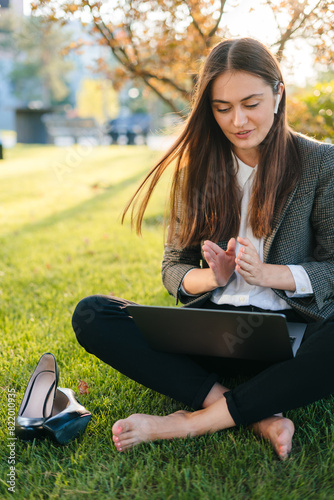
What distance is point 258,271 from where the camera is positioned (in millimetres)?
1858

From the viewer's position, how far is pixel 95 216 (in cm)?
630

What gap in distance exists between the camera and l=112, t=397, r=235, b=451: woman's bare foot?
1.82 m

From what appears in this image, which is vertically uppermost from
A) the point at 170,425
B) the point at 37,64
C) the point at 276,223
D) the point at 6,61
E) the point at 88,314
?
the point at 6,61

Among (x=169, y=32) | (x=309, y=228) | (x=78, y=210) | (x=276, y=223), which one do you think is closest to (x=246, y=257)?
(x=276, y=223)

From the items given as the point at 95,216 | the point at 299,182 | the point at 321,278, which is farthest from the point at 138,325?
the point at 95,216

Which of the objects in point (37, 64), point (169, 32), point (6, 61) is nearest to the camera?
point (169, 32)

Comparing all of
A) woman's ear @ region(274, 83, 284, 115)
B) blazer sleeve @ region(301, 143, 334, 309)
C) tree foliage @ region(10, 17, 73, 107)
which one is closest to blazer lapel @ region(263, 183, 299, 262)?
blazer sleeve @ region(301, 143, 334, 309)

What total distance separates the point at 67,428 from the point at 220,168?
3.96 ft

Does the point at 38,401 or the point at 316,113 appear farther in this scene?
the point at 316,113

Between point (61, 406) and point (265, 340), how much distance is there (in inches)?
33.2

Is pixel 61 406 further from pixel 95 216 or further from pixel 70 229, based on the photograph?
pixel 95 216

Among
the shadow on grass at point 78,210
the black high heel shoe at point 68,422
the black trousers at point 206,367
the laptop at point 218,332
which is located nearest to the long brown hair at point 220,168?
the black trousers at point 206,367

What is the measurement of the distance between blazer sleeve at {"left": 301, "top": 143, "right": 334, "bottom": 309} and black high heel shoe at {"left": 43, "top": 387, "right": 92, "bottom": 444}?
966 millimetres

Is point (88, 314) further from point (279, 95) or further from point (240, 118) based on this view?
point (279, 95)
